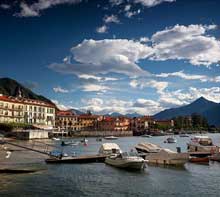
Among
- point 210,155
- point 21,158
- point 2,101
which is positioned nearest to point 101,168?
point 21,158

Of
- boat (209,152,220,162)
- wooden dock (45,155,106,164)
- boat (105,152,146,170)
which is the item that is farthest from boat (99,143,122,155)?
boat (209,152,220,162)

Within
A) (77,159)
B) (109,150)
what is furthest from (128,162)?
(109,150)

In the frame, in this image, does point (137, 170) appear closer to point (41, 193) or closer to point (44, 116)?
point (41, 193)

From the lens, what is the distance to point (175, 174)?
37.4 meters

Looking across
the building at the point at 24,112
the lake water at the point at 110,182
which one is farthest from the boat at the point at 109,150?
the building at the point at 24,112

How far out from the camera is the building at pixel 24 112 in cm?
13612

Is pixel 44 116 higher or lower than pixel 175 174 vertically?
higher

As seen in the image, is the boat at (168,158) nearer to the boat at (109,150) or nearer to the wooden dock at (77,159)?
the boat at (109,150)

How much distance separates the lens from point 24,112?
146m

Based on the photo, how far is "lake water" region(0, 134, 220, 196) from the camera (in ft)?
88.7

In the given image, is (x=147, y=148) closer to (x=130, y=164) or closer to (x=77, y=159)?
(x=77, y=159)

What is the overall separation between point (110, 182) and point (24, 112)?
12055cm

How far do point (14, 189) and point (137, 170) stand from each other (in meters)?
16.4

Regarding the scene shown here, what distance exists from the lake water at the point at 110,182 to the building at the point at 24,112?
101 m
